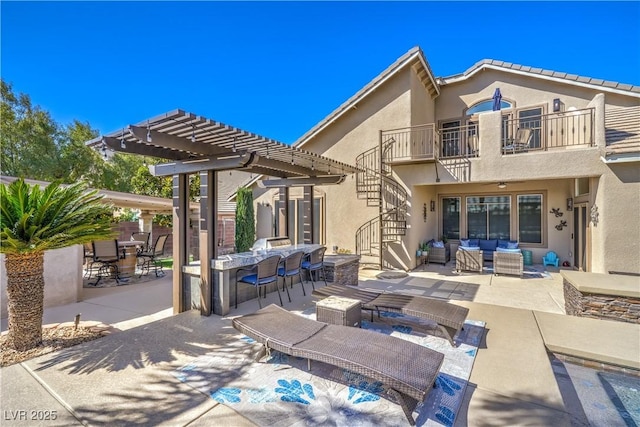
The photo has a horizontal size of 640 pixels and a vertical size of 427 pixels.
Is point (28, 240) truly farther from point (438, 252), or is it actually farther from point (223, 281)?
point (438, 252)

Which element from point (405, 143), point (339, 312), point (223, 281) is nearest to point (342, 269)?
point (223, 281)

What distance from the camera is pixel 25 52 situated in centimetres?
1243

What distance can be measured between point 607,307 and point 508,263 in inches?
162

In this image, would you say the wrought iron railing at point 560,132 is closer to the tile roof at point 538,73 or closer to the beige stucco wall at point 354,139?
the tile roof at point 538,73

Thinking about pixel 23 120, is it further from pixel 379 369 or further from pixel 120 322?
pixel 379 369

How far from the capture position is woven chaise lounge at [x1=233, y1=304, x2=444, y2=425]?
2740mm

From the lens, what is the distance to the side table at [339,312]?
451cm

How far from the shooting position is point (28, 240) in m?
3.92

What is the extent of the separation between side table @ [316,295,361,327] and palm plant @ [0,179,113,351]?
372 centimetres

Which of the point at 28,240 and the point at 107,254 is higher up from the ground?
the point at 28,240

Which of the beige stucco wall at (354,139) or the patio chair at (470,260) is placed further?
the beige stucco wall at (354,139)

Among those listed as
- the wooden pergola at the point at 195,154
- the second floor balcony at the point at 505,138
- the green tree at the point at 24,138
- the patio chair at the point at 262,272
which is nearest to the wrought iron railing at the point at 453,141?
the second floor balcony at the point at 505,138

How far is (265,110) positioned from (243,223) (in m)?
8.99

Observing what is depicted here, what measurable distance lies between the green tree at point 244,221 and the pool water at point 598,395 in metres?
11.4
